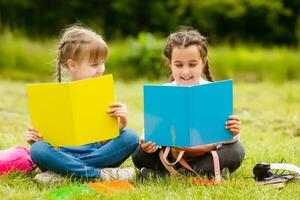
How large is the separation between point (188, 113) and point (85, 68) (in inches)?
27.5

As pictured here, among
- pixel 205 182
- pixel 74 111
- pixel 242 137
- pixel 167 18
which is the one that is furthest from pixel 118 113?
pixel 167 18

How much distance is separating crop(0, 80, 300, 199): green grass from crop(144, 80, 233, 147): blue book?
235mm

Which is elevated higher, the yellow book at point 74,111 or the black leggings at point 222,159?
the yellow book at point 74,111

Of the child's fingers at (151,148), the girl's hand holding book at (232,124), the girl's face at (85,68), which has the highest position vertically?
the girl's face at (85,68)

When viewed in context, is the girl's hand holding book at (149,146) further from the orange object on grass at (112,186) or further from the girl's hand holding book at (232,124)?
the girl's hand holding book at (232,124)

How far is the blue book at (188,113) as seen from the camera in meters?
2.99

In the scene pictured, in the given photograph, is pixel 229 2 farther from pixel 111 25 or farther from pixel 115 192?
pixel 115 192


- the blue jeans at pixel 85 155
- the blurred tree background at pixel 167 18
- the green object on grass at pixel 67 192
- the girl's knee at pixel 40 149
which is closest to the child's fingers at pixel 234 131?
the blue jeans at pixel 85 155

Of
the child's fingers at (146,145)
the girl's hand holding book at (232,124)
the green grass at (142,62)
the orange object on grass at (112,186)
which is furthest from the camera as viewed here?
the green grass at (142,62)

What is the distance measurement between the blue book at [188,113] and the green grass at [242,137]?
235 mm

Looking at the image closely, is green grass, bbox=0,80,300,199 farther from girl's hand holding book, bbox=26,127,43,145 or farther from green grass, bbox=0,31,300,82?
green grass, bbox=0,31,300,82

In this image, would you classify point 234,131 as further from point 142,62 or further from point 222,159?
point 142,62

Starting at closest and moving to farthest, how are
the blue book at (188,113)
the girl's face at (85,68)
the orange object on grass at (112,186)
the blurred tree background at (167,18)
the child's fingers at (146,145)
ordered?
the orange object on grass at (112,186) < the blue book at (188,113) < the child's fingers at (146,145) < the girl's face at (85,68) < the blurred tree background at (167,18)

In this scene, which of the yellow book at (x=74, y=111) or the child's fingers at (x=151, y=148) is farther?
the child's fingers at (x=151, y=148)
